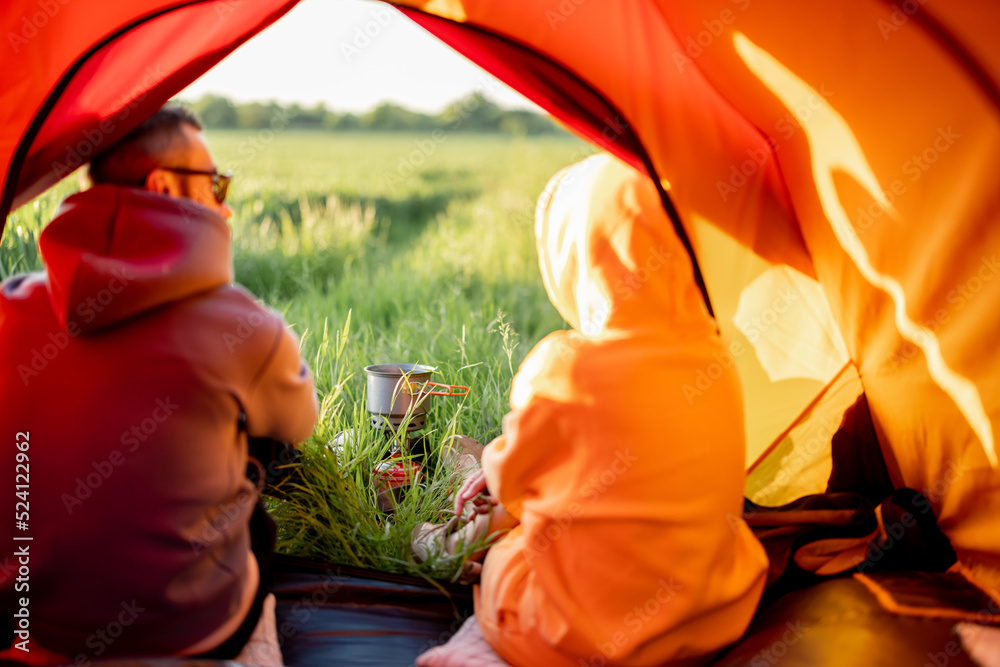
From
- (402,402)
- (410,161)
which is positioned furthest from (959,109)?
(410,161)

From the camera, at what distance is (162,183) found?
196 cm

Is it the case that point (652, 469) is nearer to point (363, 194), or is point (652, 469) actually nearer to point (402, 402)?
point (402, 402)

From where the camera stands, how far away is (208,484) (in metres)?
1.85

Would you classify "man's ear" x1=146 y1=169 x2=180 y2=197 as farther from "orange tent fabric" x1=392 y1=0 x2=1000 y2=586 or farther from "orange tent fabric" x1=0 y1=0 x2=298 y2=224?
"orange tent fabric" x1=392 y1=0 x2=1000 y2=586

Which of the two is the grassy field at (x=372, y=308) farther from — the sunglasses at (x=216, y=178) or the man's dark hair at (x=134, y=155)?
the man's dark hair at (x=134, y=155)

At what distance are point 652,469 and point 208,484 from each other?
1.12 m

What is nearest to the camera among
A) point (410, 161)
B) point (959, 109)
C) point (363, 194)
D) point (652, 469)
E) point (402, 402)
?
point (652, 469)

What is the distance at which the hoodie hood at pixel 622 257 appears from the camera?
2135 millimetres

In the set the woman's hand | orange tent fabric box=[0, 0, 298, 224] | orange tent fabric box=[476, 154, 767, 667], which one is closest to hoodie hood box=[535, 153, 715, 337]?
orange tent fabric box=[476, 154, 767, 667]

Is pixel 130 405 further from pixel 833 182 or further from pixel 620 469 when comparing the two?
pixel 833 182

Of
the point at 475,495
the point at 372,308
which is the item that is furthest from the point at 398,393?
the point at 372,308

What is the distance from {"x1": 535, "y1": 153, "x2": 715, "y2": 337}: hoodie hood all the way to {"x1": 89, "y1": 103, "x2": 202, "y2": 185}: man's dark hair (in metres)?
1.10

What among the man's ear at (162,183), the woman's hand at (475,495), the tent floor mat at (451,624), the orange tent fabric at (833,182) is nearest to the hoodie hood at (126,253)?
the man's ear at (162,183)

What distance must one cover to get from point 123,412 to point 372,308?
448 cm
